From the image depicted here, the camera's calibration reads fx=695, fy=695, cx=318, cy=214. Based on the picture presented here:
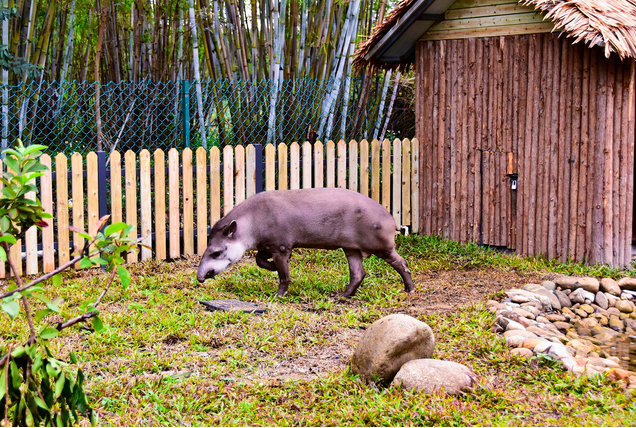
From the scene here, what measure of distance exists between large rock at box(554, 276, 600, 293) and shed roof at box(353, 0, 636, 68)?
2.17 metres

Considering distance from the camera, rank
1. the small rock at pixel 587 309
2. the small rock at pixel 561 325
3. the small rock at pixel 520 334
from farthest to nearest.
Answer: the small rock at pixel 587 309
the small rock at pixel 561 325
the small rock at pixel 520 334

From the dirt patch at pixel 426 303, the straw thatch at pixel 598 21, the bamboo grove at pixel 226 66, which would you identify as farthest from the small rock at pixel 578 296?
the bamboo grove at pixel 226 66

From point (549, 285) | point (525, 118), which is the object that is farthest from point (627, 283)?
point (525, 118)

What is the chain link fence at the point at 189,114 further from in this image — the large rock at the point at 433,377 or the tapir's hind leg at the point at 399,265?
the large rock at the point at 433,377

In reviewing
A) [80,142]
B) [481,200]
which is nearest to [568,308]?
[481,200]

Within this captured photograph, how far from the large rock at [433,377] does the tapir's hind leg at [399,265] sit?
7.63 feet

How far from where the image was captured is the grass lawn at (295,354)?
3.69m

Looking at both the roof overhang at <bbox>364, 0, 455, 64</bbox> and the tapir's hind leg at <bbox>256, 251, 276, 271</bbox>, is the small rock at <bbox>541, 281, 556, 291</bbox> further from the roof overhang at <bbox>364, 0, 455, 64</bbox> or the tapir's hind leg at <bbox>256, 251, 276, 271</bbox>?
the roof overhang at <bbox>364, 0, 455, 64</bbox>

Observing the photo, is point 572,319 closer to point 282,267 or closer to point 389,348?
point 282,267

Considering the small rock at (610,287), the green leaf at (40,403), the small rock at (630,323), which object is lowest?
the small rock at (630,323)

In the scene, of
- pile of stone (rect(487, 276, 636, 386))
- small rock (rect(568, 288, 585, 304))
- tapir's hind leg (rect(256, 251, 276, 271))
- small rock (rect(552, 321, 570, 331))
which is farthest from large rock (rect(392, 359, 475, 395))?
small rock (rect(568, 288, 585, 304))

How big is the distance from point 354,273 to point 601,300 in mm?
2370

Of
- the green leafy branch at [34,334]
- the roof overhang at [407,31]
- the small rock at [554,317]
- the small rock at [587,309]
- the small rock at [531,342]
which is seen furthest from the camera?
the roof overhang at [407,31]

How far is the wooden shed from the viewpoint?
733 cm
